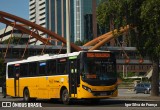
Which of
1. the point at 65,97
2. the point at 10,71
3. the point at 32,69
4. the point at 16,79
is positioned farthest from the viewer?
the point at 10,71

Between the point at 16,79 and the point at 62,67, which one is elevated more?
the point at 62,67

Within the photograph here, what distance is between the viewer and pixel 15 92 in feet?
103

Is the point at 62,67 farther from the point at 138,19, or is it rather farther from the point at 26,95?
the point at 138,19

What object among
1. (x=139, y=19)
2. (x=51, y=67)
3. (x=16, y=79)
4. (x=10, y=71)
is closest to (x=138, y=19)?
(x=139, y=19)

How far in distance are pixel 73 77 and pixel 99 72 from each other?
1559 millimetres

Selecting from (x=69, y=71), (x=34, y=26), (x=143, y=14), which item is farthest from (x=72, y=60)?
(x=34, y=26)

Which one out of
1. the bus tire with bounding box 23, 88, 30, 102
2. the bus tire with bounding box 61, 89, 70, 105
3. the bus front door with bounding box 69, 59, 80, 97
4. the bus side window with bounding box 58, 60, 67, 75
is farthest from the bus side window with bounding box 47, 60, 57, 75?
the bus tire with bounding box 23, 88, 30, 102

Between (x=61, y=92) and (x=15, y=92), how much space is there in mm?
7395

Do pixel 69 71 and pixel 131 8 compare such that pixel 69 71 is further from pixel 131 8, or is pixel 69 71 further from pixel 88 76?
pixel 131 8

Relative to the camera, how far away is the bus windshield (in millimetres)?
23172

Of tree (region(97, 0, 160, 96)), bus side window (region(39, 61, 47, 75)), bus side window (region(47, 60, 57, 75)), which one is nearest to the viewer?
bus side window (region(47, 60, 57, 75))

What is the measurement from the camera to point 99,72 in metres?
23.4

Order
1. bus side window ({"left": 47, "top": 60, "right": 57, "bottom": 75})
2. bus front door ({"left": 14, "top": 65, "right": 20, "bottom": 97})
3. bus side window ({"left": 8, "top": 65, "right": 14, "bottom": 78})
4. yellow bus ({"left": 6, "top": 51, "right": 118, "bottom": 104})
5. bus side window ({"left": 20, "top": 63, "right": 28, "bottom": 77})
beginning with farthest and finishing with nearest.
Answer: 1. bus side window ({"left": 8, "top": 65, "right": 14, "bottom": 78})
2. bus front door ({"left": 14, "top": 65, "right": 20, "bottom": 97})
3. bus side window ({"left": 20, "top": 63, "right": 28, "bottom": 77})
4. bus side window ({"left": 47, "top": 60, "right": 57, "bottom": 75})
5. yellow bus ({"left": 6, "top": 51, "right": 118, "bottom": 104})

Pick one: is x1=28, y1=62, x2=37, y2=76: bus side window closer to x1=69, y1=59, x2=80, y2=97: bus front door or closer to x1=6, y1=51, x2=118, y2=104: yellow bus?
x1=6, y1=51, x2=118, y2=104: yellow bus
